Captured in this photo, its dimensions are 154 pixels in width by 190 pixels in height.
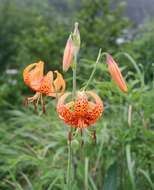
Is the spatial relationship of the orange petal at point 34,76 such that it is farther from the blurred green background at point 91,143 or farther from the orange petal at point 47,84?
the blurred green background at point 91,143

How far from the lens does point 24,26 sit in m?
6.33

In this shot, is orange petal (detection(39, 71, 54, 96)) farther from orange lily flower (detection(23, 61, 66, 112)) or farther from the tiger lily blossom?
the tiger lily blossom

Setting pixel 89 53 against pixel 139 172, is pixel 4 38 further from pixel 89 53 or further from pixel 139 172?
pixel 139 172

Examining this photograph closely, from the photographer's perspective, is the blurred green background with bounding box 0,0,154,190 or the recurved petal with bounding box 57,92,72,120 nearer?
the recurved petal with bounding box 57,92,72,120

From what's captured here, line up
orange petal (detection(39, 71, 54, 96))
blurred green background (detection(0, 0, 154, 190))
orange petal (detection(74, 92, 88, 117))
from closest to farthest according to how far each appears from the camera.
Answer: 1. orange petal (detection(74, 92, 88, 117))
2. orange petal (detection(39, 71, 54, 96))
3. blurred green background (detection(0, 0, 154, 190))

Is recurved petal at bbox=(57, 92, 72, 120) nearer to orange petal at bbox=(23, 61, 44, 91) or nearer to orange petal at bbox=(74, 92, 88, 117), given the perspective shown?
orange petal at bbox=(74, 92, 88, 117)

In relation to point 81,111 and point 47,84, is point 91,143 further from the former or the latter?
point 81,111

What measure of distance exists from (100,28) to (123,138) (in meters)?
2.59

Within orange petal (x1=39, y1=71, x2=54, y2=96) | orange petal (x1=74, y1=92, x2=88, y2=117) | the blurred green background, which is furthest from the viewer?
the blurred green background

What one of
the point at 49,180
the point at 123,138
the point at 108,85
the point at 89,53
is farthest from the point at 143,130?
Answer: the point at 89,53

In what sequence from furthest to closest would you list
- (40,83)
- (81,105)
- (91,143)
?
(91,143)
(40,83)
(81,105)

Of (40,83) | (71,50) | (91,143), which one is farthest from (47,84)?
(91,143)

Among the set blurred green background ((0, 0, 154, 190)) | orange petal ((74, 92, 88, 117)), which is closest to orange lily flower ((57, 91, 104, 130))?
orange petal ((74, 92, 88, 117))

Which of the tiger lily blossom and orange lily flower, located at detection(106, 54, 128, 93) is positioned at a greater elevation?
the tiger lily blossom
